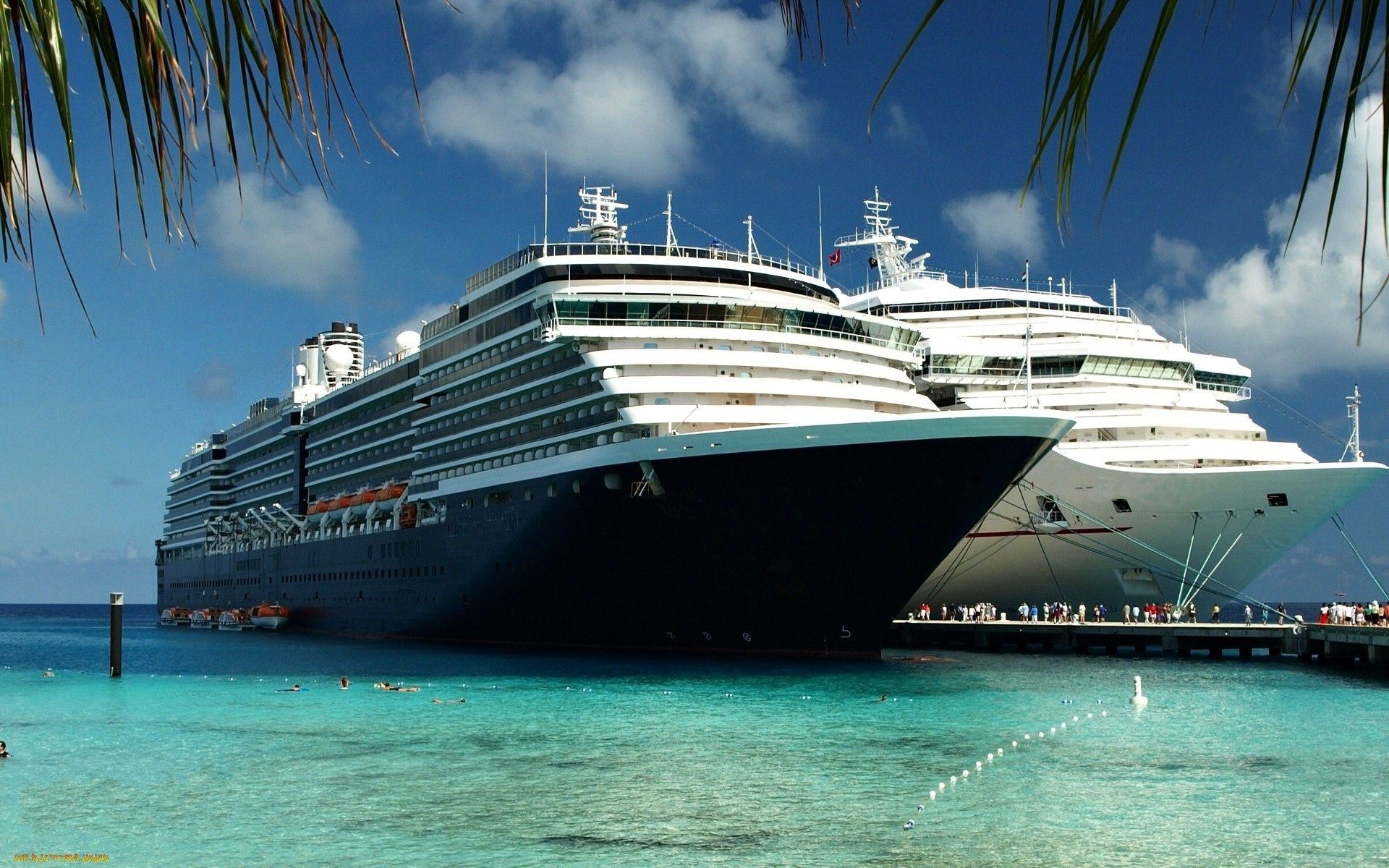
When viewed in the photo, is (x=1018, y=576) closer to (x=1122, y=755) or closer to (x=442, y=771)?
(x=1122, y=755)

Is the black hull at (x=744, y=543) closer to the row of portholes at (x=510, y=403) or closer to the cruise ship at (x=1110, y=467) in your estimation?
the row of portholes at (x=510, y=403)

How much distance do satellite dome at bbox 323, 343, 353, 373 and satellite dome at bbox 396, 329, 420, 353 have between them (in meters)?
12.8

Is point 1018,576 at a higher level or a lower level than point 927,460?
lower

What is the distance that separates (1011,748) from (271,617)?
49890 mm

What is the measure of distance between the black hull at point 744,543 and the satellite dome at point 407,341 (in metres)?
22.4

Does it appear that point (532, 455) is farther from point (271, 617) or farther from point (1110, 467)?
point (271, 617)

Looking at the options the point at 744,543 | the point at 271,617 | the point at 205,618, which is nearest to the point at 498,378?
the point at 744,543

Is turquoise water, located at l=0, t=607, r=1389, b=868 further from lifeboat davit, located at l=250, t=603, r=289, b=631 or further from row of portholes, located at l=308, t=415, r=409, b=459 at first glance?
lifeboat davit, located at l=250, t=603, r=289, b=631

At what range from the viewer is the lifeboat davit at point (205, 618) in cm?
7588

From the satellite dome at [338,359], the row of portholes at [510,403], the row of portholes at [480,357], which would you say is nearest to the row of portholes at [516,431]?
the row of portholes at [510,403]

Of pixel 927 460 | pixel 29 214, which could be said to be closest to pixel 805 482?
pixel 927 460

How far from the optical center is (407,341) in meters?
62.6

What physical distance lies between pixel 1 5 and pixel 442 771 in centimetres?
1896

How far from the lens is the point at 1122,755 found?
72.7ft
